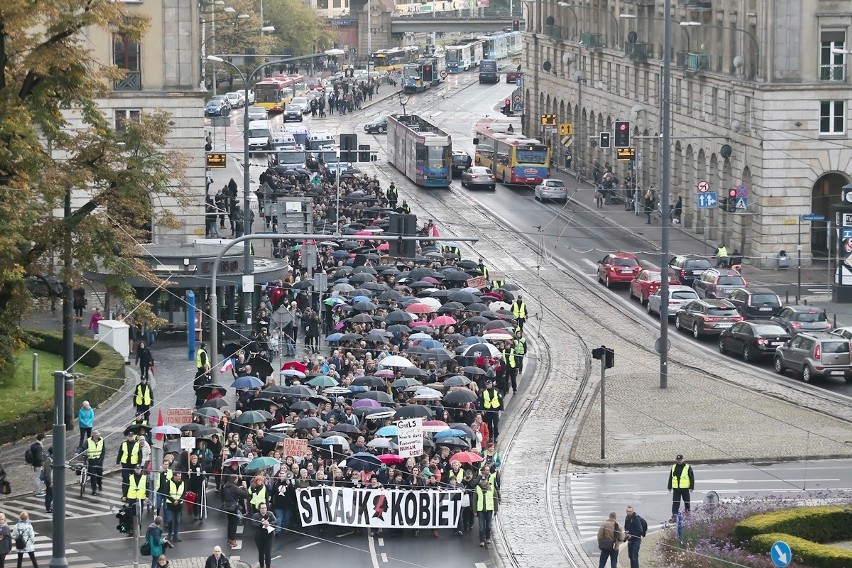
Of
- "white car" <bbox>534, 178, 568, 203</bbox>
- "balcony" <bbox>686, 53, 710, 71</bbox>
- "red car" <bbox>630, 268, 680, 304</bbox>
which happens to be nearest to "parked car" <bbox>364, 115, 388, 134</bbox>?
"white car" <bbox>534, 178, 568, 203</bbox>

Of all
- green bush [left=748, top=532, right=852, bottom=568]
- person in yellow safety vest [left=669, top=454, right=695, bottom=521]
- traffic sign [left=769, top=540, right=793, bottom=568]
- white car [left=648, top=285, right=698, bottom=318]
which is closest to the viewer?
traffic sign [left=769, top=540, right=793, bottom=568]

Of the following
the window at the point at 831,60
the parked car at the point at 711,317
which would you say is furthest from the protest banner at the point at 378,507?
the window at the point at 831,60

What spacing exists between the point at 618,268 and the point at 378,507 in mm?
35648

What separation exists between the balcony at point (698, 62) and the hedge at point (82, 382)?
3970cm

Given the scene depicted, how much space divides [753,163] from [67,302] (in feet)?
135

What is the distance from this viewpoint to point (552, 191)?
323 feet

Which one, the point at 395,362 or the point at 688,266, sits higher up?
the point at 395,362

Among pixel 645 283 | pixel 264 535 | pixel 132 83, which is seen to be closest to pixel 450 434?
pixel 264 535

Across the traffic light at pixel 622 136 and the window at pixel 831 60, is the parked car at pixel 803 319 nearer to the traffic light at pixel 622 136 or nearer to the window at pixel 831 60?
the traffic light at pixel 622 136

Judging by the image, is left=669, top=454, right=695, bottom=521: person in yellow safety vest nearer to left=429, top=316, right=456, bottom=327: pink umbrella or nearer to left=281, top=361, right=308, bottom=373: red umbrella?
left=281, top=361, right=308, bottom=373: red umbrella

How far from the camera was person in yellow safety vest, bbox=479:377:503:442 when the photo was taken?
160 ft

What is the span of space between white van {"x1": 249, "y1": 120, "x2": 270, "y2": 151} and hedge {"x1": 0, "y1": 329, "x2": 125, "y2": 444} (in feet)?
193

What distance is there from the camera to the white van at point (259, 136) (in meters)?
120

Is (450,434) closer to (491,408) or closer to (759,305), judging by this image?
(491,408)
